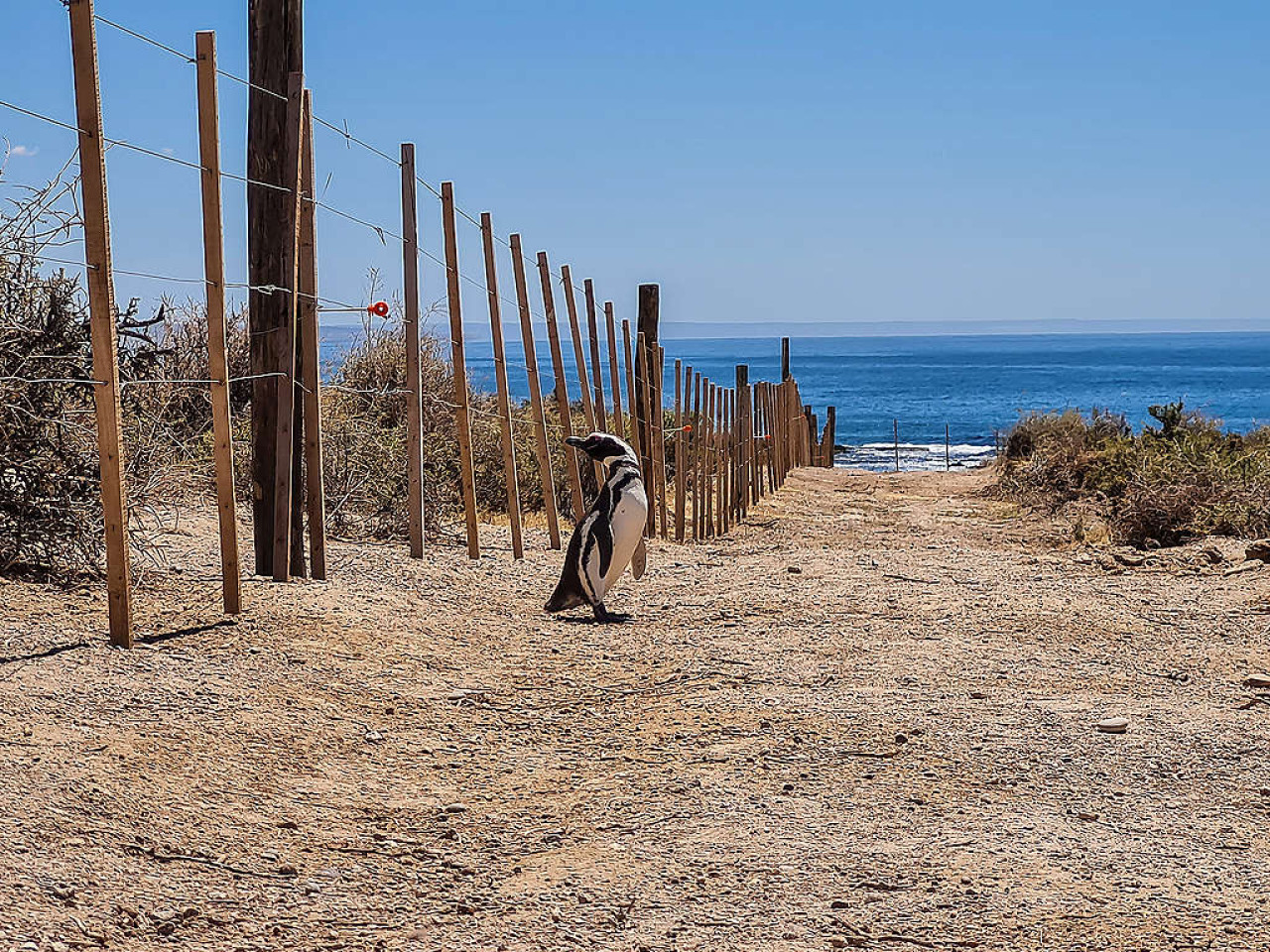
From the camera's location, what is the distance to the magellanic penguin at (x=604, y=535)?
27.1ft

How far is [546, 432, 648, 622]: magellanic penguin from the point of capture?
8.27m

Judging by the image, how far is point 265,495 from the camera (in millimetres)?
7801

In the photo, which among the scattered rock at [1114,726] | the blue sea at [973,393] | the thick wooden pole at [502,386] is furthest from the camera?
the blue sea at [973,393]

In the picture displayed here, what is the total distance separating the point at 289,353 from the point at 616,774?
136 inches

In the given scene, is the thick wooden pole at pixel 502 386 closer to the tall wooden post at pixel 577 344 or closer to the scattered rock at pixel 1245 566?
the tall wooden post at pixel 577 344

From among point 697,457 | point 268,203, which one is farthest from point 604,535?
point 697,457

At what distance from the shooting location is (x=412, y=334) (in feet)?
29.3

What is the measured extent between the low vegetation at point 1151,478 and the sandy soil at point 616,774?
4161 mm

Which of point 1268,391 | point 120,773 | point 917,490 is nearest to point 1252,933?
point 120,773

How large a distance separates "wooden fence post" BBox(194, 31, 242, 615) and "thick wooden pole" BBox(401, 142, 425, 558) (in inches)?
92.7

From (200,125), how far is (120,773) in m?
3.34

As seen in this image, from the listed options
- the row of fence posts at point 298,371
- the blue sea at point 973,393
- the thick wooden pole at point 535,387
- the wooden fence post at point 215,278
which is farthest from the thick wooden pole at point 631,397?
the wooden fence post at point 215,278

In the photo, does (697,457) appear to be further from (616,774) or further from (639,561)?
(616,774)

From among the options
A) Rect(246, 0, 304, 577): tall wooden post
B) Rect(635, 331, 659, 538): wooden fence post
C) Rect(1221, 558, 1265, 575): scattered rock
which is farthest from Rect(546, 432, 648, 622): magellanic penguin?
Rect(1221, 558, 1265, 575): scattered rock
